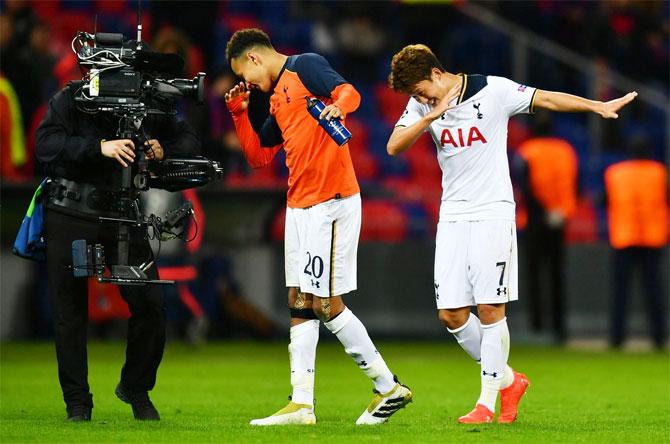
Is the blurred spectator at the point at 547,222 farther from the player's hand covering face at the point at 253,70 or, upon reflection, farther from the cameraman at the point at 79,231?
the cameraman at the point at 79,231

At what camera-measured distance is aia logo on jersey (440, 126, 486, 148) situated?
845 centimetres

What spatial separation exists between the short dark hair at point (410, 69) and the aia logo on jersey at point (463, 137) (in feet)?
1.16

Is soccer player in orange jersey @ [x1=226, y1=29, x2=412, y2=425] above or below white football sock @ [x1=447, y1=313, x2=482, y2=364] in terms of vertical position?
above

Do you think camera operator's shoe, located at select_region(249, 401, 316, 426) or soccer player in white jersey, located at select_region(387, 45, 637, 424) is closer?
A: camera operator's shoe, located at select_region(249, 401, 316, 426)

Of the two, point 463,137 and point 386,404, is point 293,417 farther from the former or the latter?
point 463,137

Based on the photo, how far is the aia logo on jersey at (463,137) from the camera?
845 centimetres

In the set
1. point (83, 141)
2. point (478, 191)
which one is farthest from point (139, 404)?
point (478, 191)

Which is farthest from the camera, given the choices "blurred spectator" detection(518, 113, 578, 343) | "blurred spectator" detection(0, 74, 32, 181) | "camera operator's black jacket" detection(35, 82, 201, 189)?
"blurred spectator" detection(518, 113, 578, 343)

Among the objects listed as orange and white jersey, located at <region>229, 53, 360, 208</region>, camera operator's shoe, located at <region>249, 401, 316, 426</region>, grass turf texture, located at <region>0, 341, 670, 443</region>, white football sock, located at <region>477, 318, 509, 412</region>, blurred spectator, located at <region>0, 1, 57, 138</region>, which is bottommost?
grass turf texture, located at <region>0, 341, 670, 443</region>

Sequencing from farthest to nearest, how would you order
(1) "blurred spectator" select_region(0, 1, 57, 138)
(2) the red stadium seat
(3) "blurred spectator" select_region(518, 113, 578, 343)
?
(2) the red stadium seat < (1) "blurred spectator" select_region(0, 1, 57, 138) < (3) "blurred spectator" select_region(518, 113, 578, 343)

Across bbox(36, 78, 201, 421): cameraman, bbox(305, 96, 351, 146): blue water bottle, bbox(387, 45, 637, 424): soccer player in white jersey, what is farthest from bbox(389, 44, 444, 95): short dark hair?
bbox(36, 78, 201, 421): cameraman

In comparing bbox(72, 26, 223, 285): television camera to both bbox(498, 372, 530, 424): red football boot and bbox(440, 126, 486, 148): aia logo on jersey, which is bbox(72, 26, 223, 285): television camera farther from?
bbox(498, 372, 530, 424): red football boot

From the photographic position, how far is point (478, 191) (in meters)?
8.45

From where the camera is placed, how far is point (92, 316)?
16.1m
